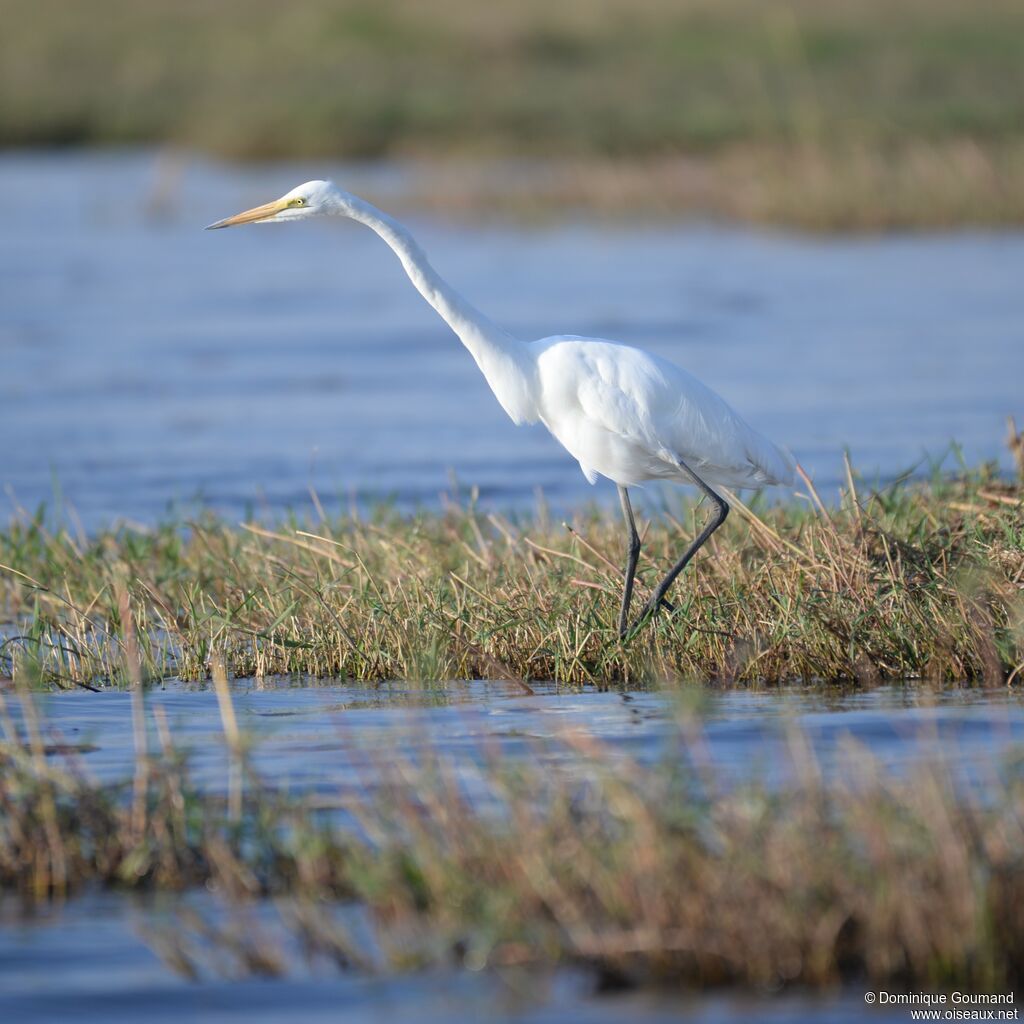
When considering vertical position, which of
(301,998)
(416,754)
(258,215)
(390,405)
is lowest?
(301,998)

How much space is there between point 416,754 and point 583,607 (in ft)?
4.54

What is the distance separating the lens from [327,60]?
36312 millimetres

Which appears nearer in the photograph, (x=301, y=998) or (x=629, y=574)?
(x=301, y=998)

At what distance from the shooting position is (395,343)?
59.4ft

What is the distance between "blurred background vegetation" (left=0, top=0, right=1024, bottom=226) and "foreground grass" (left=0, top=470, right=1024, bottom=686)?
14.7 meters

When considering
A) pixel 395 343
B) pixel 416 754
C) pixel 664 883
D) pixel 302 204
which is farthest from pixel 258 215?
pixel 395 343

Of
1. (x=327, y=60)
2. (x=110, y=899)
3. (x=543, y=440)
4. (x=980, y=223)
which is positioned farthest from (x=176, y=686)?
(x=327, y=60)

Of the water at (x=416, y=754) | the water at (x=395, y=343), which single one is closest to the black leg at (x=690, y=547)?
the water at (x=416, y=754)

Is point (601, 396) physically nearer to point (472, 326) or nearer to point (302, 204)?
point (472, 326)

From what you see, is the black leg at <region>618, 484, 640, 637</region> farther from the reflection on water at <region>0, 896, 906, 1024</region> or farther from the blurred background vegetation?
the blurred background vegetation

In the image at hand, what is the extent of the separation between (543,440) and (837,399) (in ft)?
7.78

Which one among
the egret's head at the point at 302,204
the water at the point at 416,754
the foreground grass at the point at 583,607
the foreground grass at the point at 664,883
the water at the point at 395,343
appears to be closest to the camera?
the foreground grass at the point at 664,883

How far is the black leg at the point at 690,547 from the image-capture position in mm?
6059

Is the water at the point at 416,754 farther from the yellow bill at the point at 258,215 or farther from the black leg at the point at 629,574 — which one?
the yellow bill at the point at 258,215
